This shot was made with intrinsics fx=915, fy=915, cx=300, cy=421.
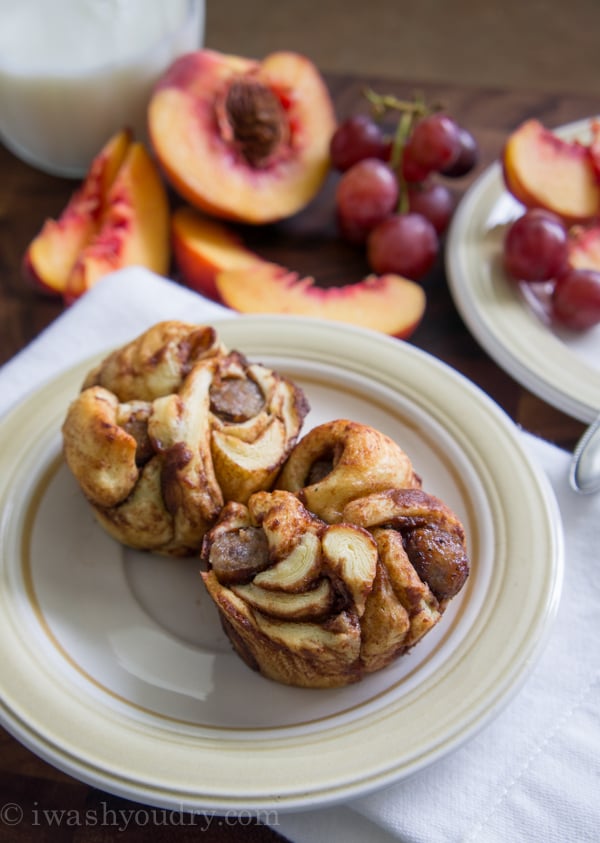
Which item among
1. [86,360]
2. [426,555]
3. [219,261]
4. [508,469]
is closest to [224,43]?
[219,261]

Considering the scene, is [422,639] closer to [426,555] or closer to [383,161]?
[426,555]

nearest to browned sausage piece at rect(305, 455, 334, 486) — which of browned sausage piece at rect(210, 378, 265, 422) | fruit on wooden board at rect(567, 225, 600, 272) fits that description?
browned sausage piece at rect(210, 378, 265, 422)

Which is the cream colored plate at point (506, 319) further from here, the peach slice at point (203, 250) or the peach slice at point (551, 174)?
the peach slice at point (203, 250)

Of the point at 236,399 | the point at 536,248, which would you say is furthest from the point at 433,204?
the point at 236,399

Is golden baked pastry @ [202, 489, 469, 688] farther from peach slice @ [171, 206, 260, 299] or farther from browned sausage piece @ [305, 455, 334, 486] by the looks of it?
peach slice @ [171, 206, 260, 299]

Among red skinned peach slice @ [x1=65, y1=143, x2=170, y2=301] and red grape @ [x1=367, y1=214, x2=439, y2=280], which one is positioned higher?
red grape @ [x1=367, y1=214, x2=439, y2=280]

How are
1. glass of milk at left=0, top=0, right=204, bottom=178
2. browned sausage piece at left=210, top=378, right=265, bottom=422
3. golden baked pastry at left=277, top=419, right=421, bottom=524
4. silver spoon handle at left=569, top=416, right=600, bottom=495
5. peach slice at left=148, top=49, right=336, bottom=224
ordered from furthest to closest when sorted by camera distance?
glass of milk at left=0, top=0, right=204, bottom=178 → peach slice at left=148, top=49, right=336, bottom=224 → silver spoon handle at left=569, top=416, right=600, bottom=495 → browned sausage piece at left=210, top=378, right=265, bottom=422 → golden baked pastry at left=277, top=419, right=421, bottom=524

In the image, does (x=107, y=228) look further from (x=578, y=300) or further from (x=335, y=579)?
(x=335, y=579)
